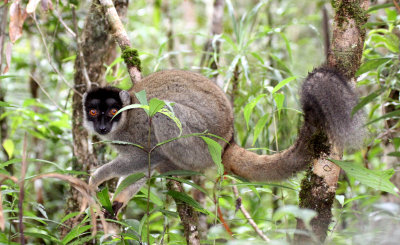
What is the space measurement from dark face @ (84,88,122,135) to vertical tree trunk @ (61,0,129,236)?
0.62 metres

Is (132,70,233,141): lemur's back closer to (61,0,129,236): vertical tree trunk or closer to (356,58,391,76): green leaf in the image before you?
(61,0,129,236): vertical tree trunk

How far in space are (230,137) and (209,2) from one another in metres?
9.26

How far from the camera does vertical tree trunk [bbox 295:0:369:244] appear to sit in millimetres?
2980

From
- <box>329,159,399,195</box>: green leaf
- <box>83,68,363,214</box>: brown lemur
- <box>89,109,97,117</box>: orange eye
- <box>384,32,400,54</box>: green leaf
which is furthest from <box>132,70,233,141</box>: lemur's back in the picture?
<box>329,159,399,195</box>: green leaf

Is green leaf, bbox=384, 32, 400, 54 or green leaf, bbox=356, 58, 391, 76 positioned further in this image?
green leaf, bbox=384, 32, 400, 54

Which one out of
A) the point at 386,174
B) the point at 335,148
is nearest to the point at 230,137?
the point at 335,148

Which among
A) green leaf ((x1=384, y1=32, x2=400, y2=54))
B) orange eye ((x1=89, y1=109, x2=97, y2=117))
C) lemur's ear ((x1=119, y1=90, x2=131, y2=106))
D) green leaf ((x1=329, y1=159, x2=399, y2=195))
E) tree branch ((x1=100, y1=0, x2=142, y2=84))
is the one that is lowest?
green leaf ((x1=329, y1=159, x2=399, y2=195))

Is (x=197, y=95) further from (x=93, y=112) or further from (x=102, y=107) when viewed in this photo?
(x=93, y=112)

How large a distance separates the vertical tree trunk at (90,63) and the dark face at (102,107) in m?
0.62

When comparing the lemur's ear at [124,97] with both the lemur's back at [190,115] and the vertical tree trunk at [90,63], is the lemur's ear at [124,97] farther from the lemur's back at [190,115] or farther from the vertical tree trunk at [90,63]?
the vertical tree trunk at [90,63]

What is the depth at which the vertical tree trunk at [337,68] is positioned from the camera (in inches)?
117

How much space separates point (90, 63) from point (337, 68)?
3.58 metres

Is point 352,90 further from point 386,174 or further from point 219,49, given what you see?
point 219,49

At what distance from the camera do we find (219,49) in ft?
21.5
